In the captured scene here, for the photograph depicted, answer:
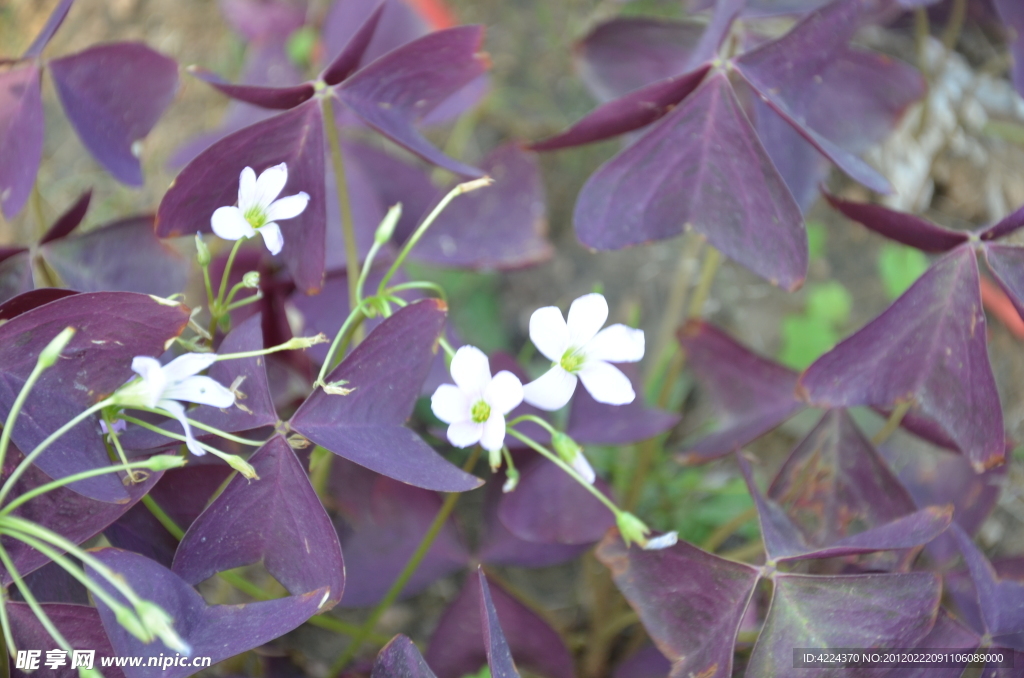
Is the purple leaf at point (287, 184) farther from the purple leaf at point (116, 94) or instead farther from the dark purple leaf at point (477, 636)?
the dark purple leaf at point (477, 636)

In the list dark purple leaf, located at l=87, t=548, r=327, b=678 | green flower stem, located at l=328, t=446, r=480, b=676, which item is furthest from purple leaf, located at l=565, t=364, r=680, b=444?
dark purple leaf, located at l=87, t=548, r=327, b=678

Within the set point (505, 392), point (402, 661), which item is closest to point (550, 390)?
point (505, 392)

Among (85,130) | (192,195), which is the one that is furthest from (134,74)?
(192,195)

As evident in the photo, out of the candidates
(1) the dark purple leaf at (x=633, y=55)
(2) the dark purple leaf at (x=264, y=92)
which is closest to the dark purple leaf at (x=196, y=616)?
(2) the dark purple leaf at (x=264, y=92)

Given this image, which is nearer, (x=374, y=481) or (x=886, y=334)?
(x=886, y=334)

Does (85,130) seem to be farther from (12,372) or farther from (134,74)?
(12,372)

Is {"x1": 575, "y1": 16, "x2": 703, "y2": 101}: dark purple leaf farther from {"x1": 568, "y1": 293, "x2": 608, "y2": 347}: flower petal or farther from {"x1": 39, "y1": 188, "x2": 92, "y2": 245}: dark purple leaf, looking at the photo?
{"x1": 39, "y1": 188, "x2": 92, "y2": 245}: dark purple leaf
